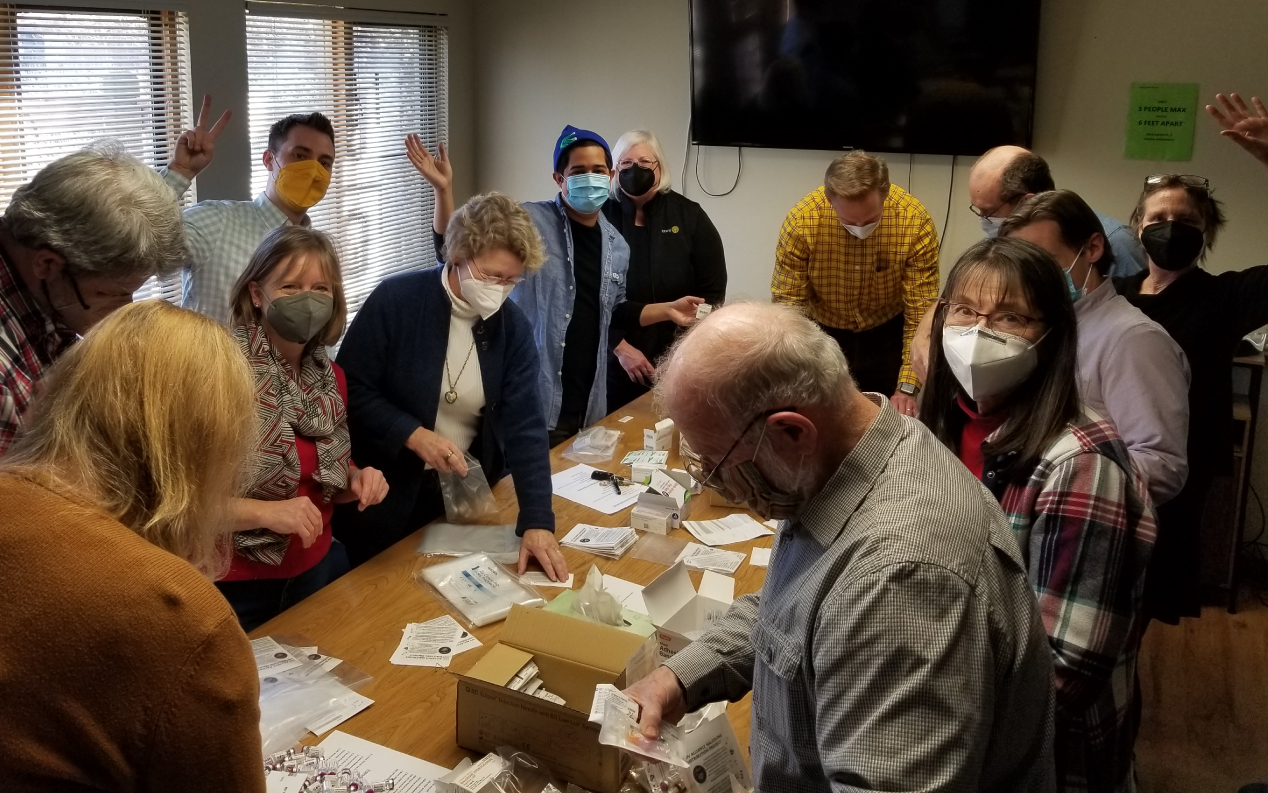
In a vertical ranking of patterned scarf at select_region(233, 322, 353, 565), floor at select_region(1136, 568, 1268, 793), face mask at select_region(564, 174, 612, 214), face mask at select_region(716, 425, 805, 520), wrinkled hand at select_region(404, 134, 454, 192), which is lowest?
floor at select_region(1136, 568, 1268, 793)

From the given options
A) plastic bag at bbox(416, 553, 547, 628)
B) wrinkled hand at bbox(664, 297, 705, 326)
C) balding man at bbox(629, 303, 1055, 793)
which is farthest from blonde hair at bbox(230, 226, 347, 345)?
wrinkled hand at bbox(664, 297, 705, 326)

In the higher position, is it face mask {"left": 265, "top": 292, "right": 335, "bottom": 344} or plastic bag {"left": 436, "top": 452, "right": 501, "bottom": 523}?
face mask {"left": 265, "top": 292, "right": 335, "bottom": 344}

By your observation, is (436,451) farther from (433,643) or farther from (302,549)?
(433,643)

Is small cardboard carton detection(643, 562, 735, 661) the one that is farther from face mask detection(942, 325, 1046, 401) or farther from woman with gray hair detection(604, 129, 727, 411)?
woman with gray hair detection(604, 129, 727, 411)

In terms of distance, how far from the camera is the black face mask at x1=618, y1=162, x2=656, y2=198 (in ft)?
12.0

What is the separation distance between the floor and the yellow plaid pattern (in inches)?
54.9

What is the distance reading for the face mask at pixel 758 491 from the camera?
128cm

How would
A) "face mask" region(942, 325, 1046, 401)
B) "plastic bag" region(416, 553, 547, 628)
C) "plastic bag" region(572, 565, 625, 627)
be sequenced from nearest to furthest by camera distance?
"face mask" region(942, 325, 1046, 401)
"plastic bag" region(572, 565, 625, 627)
"plastic bag" region(416, 553, 547, 628)

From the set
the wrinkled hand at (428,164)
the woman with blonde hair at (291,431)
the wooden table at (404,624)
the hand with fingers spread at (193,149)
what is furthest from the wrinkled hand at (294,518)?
the wrinkled hand at (428,164)

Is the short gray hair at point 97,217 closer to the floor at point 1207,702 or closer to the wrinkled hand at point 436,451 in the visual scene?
the wrinkled hand at point 436,451

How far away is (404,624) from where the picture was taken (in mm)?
2031

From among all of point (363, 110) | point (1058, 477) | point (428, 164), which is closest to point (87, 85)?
point (428, 164)

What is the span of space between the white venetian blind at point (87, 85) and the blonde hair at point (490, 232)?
151cm

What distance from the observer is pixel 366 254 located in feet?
15.7
